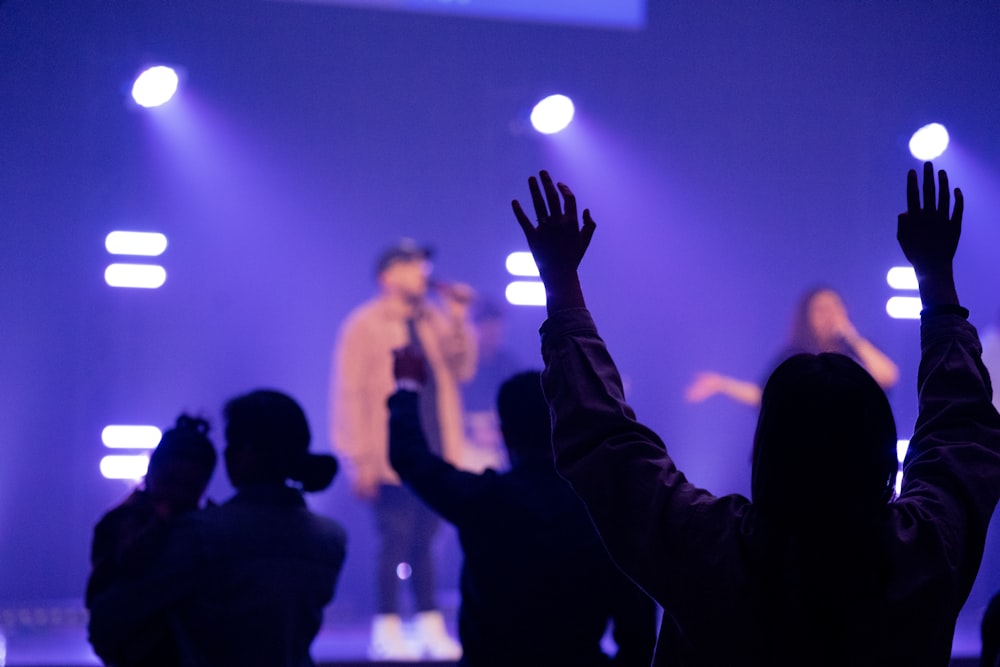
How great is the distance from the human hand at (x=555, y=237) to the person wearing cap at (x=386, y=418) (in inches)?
138

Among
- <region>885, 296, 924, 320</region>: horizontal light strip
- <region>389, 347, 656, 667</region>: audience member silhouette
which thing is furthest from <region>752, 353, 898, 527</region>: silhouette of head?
<region>885, 296, 924, 320</region>: horizontal light strip

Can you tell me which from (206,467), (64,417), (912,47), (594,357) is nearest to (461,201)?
(64,417)

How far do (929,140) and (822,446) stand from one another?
657cm

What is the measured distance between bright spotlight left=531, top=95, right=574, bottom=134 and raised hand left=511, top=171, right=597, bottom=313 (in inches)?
211

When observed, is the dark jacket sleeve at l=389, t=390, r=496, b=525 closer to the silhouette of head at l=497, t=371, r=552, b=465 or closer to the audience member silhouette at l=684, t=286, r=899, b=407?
the silhouette of head at l=497, t=371, r=552, b=465

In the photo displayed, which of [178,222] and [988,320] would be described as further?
[988,320]

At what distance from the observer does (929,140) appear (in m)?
6.73

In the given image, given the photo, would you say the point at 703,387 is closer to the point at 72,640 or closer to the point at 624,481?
the point at 72,640

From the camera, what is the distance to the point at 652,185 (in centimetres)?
663

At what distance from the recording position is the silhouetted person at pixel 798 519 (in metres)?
0.91

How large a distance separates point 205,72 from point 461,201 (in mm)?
1761

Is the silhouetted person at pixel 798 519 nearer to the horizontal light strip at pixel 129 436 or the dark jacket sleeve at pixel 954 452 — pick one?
the dark jacket sleeve at pixel 954 452

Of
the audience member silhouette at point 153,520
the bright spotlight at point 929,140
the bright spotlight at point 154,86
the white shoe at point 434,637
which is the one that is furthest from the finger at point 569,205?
the bright spotlight at point 929,140

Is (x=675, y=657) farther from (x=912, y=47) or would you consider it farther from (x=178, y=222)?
(x=912, y=47)
